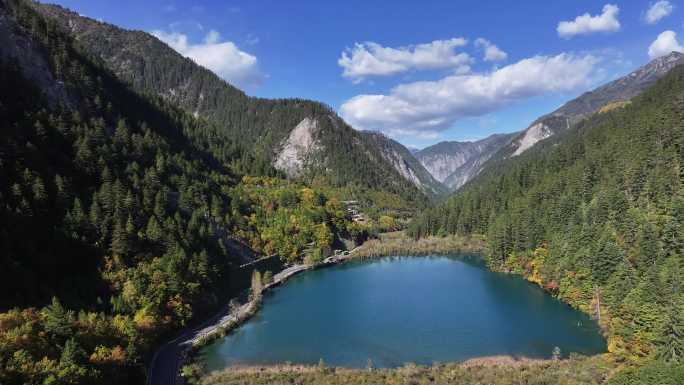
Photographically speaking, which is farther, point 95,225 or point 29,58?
point 29,58

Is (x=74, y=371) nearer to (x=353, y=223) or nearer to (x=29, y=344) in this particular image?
(x=29, y=344)

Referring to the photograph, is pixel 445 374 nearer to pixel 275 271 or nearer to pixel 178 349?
pixel 178 349

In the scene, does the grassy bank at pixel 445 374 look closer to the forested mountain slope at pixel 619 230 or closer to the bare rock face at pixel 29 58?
the forested mountain slope at pixel 619 230

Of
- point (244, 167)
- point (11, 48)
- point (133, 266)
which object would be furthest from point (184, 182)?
point (244, 167)

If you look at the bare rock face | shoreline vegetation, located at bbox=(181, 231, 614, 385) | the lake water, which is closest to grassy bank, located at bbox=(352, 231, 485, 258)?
the lake water

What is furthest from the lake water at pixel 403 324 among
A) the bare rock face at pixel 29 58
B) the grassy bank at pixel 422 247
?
the bare rock face at pixel 29 58

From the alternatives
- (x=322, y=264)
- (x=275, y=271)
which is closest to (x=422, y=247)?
(x=322, y=264)
